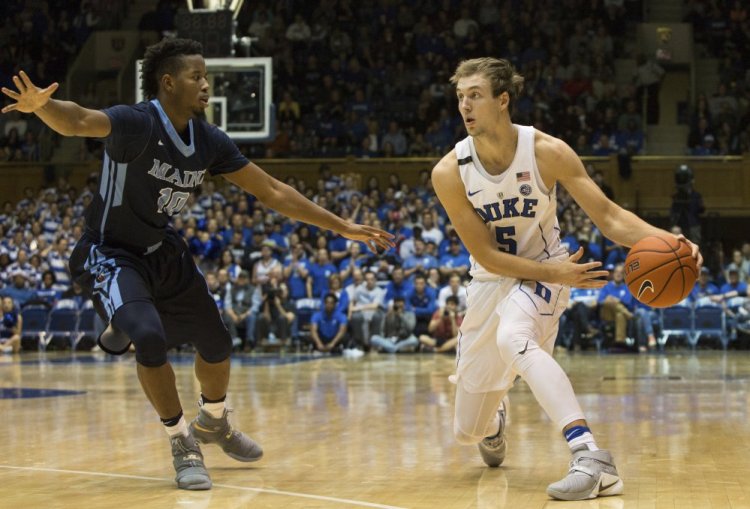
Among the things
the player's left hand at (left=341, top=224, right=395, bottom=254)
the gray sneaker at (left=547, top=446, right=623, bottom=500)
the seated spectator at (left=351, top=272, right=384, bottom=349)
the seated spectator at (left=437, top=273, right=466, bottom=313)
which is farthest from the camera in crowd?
the gray sneaker at (left=547, top=446, right=623, bottom=500)

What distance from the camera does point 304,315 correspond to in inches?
712

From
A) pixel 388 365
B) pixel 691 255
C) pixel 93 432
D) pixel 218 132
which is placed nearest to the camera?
pixel 691 255

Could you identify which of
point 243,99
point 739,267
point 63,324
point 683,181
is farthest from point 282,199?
point 683,181

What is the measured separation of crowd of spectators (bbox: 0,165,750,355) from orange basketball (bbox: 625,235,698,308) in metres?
11.5

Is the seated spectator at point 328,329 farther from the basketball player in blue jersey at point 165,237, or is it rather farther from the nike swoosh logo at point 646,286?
the nike swoosh logo at point 646,286

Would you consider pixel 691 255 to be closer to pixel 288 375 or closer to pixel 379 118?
pixel 288 375

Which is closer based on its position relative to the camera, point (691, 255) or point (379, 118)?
point (691, 255)

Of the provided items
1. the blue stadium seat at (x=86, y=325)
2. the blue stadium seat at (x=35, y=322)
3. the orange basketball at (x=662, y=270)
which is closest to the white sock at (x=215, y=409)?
the orange basketball at (x=662, y=270)

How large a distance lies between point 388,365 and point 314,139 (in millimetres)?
9430

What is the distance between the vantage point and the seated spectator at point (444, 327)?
1728cm

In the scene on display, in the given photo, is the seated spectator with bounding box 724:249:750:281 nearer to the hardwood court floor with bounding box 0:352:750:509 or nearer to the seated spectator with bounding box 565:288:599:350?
the seated spectator with bounding box 565:288:599:350

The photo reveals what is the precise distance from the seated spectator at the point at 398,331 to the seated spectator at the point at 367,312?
0.12 meters

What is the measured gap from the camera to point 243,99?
15.3 metres

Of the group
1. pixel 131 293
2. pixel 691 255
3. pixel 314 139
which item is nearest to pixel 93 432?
pixel 131 293
